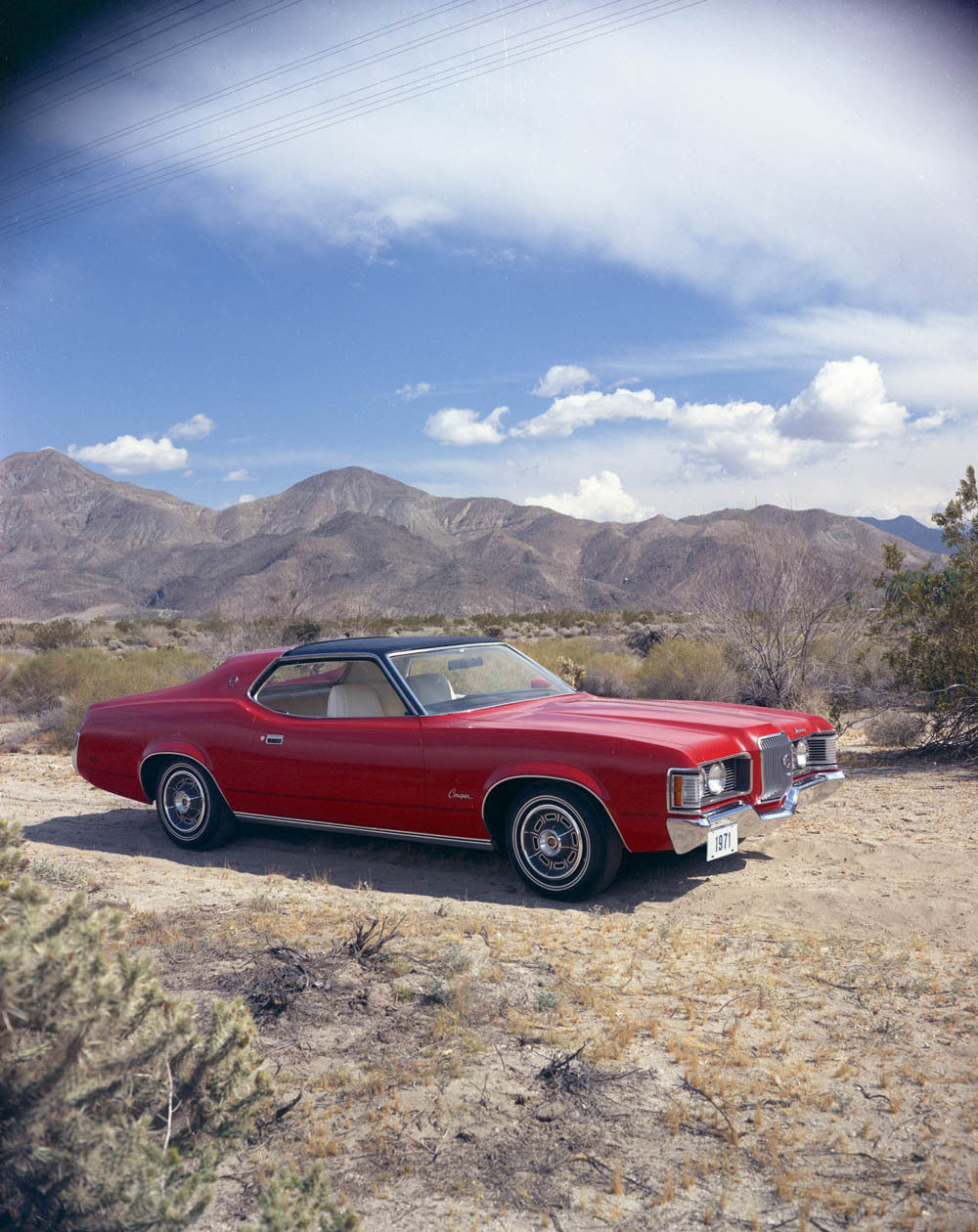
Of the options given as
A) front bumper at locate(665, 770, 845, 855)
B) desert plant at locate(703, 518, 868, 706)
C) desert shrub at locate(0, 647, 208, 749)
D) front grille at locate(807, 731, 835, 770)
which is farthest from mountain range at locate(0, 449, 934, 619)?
front bumper at locate(665, 770, 845, 855)

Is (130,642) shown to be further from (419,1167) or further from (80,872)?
(419,1167)

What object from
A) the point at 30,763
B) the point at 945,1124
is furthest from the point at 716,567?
the point at 945,1124

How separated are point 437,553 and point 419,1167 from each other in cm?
9123

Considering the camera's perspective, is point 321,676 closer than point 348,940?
No

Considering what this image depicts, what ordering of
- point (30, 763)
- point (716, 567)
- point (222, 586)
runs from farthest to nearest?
point (222, 586) < point (716, 567) < point (30, 763)

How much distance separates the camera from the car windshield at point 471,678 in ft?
20.7

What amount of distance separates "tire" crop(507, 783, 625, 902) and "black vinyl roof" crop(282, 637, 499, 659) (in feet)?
5.04

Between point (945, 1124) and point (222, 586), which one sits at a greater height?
point (222, 586)

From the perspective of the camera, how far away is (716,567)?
1452 cm

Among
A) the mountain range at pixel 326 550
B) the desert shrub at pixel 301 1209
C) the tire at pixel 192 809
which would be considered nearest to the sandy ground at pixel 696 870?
the tire at pixel 192 809

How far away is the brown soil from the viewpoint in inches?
103

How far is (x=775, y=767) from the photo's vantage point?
5.73 metres

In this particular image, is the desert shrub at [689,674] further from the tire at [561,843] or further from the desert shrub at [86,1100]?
the desert shrub at [86,1100]

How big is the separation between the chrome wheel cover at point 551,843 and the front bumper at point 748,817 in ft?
1.76
